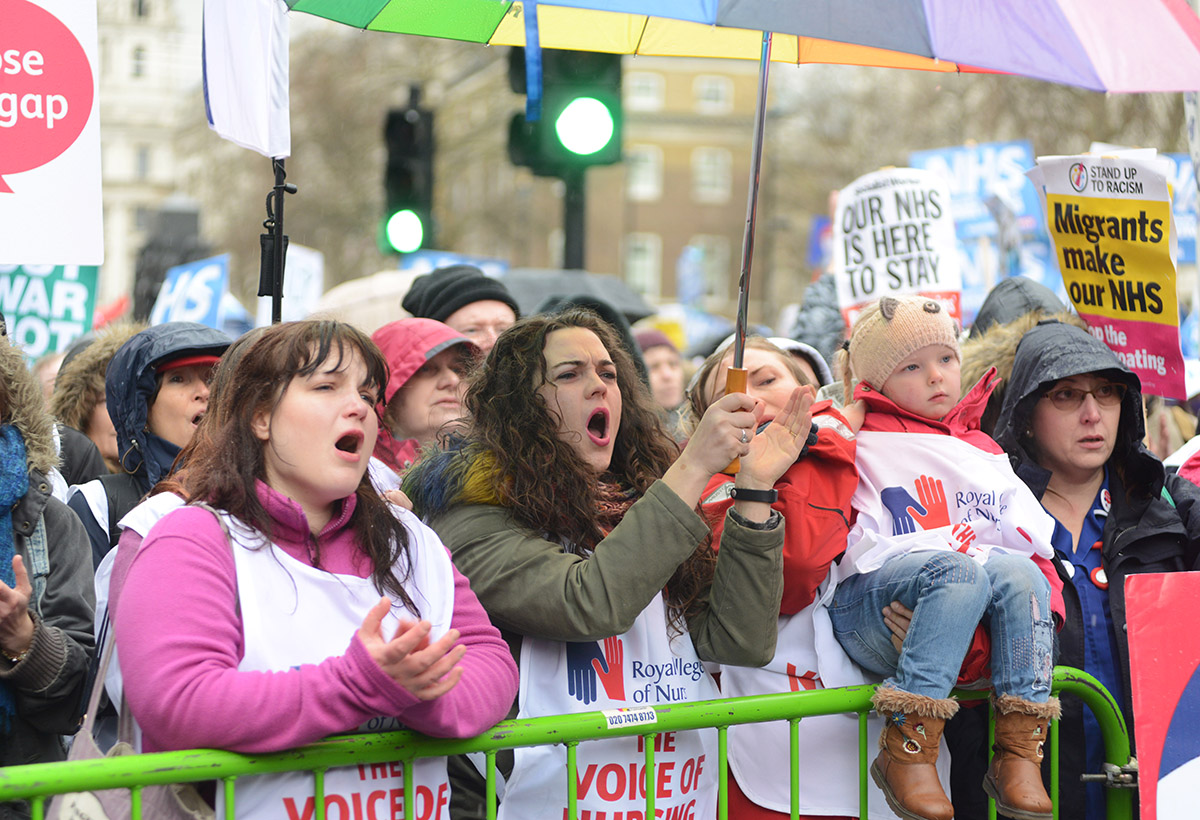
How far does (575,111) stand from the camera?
692 centimetres

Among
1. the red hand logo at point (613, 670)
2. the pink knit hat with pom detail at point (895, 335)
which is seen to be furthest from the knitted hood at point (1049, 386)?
the red hand logo at point (613, 670)

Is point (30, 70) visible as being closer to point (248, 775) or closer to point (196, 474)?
point (196, 474)

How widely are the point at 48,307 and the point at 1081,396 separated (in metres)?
5.22

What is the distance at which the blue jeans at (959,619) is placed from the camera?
9.93ft

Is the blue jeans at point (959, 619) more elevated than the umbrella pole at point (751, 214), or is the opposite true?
the umbrella pole at point (751, 214)

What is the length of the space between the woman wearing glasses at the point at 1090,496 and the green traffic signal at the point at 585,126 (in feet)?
11.4

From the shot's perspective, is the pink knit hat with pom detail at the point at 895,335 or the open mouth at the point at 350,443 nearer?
the open mouth at the point at 350,443

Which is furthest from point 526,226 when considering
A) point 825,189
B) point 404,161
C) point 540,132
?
point 540,132

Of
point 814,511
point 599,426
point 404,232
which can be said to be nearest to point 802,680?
point 814,511

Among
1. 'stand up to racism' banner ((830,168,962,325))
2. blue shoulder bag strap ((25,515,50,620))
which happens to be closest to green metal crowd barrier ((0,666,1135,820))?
blue shoulder bag strap ((25,515,50,620))

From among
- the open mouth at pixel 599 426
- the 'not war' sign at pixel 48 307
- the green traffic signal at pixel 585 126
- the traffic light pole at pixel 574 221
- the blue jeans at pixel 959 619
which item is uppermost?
the green traffic signal at pixel 585 126

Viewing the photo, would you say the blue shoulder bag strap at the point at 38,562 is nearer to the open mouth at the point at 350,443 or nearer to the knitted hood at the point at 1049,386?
the open mouth at the point at 350,443

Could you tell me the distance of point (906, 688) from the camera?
3.04 metres

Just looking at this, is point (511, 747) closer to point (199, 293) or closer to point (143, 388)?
point (143, 388)
